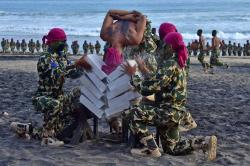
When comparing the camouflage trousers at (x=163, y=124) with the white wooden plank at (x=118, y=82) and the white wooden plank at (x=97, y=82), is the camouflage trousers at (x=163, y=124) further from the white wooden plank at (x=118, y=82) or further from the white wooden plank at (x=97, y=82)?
the white wooden plank at (x=97, y=82)

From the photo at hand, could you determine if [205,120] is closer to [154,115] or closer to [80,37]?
[154,115]

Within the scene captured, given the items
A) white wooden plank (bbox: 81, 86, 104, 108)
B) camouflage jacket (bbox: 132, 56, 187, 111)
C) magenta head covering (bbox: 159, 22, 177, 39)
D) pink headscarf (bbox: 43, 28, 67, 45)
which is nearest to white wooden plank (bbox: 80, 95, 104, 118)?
white wooden plank (bbox: 81, 86, 104, 108)

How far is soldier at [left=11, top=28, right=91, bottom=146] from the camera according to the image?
7457 mm

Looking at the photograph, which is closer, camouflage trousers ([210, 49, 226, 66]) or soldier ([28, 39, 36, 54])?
camouflage trousers ([210, 49, 226, 66])

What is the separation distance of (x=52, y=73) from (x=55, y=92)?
10.9 inches

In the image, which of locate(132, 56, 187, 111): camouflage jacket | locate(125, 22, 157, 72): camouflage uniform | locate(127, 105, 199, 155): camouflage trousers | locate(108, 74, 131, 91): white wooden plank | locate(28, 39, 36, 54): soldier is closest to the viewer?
locate(132, 56, 187, 111): camouflage jacket

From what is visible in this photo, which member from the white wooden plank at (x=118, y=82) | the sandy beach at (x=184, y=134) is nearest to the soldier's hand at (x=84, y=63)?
the white wooden plank at (x=118, y=82)

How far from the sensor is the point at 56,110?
7.52 m

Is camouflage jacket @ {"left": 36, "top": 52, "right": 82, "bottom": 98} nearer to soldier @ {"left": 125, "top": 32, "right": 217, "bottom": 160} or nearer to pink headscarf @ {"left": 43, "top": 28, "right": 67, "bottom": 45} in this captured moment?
pink headscarf @ {"left": 43, "top": 28, "right": 67, "bottom": 45}

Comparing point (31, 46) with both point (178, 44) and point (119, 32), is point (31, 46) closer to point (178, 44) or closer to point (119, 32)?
point (119, 32)

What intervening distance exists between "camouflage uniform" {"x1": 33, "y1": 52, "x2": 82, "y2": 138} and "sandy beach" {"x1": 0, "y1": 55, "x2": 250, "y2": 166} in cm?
37

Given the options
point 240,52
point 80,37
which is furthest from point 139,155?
point 80,37

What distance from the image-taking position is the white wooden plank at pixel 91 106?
7113 mm

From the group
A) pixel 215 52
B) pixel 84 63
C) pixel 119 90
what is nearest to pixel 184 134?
pixel 119 90
